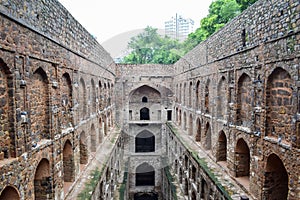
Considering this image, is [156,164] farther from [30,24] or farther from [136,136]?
[30,24]

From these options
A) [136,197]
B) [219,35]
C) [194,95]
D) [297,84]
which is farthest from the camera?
[136,197]

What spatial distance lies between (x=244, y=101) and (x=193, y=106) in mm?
6310

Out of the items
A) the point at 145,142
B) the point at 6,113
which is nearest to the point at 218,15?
the point at 145,142

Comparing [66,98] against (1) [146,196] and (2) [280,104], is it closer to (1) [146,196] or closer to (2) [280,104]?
(2) [280,104]

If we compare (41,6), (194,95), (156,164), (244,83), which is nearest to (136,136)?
(156,164)

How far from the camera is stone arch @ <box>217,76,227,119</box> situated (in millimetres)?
9672

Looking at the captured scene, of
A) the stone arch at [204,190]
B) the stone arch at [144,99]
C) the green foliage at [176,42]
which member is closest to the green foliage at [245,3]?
the green foliage at [176,42]

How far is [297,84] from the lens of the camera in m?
5.25

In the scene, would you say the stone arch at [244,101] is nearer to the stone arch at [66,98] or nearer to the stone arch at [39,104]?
the stone arch at [66,98]

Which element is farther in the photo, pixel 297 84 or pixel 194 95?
pixel 194 95

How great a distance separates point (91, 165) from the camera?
10336mm

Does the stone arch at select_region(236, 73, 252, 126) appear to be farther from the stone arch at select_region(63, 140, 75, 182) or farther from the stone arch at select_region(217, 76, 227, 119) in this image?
the stone arch at select_region(63, 140, 75, 182)

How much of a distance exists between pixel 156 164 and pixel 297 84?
711 inches

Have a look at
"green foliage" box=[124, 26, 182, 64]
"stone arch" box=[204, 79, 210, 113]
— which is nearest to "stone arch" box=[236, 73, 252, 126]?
"stone arch" box=[204, 79, 210, 113]
